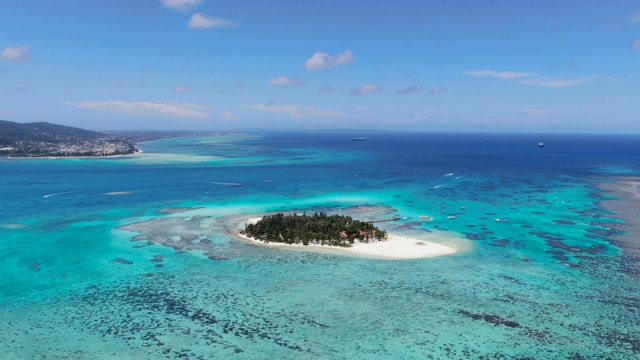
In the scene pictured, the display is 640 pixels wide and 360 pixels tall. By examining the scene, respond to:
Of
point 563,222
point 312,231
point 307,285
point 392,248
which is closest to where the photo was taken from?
point 307,285

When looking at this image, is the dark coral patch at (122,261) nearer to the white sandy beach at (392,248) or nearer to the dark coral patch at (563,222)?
the white sandy beach at (392,248)

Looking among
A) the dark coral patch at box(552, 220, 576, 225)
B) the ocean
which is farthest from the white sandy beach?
the dark coral patch at box(552, 220, 576, 225)

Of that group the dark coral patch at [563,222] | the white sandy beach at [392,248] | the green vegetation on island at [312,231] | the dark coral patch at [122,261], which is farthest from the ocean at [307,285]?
the green vegetation on island at [312,231]

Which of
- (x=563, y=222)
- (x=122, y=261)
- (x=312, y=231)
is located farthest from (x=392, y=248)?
(x=563, y=222)

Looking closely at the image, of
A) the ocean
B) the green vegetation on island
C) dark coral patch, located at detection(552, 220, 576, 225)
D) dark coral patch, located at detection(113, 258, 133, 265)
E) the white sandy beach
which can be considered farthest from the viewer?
dark coral patch, located at detection(552, 220, 576, 225)

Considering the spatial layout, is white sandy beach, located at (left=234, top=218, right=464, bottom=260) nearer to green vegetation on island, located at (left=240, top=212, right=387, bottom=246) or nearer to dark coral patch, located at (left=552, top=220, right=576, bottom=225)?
green vegetation on island, located at (left=240, top=212, right=387, bottom=246)

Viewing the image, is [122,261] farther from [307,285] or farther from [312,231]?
[312,231]

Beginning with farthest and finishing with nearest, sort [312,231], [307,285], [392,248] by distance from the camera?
[312,231], [392,248], [307,285]
